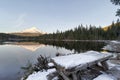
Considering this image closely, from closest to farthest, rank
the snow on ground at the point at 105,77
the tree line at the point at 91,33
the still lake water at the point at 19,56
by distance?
the snow on ground at the point at 105,77, the still lake water at the point at 19,56, the tree line at the point at 91,33

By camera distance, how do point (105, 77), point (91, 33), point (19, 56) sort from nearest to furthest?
1. point (105, 77)
2. point (19, 56)
3. point (91, 33)

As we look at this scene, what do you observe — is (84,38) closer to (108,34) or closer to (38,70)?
(108,34)

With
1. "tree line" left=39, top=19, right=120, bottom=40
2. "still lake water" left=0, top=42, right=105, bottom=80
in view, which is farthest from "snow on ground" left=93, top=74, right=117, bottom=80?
"tree line" left=39, top=19, right=120, bottom=40

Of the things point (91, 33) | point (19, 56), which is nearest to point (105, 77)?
point (19, 56)

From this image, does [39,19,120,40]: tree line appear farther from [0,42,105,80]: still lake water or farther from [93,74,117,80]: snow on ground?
[93,74,117,80]: snow on ground

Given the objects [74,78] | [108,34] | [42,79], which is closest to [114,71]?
[74,78]

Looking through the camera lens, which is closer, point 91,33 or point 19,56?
point 19,56

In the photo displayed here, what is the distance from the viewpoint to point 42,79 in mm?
7762

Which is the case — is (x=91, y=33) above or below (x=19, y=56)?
above

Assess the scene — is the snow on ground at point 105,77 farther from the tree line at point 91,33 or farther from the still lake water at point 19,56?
the tree line at point 91,33

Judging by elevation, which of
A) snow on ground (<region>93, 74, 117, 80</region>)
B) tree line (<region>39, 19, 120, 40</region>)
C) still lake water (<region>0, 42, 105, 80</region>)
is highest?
tree line (<region>39, 19, 120, 40</region>)

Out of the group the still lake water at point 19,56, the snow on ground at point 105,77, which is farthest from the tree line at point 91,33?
the snow on ground at point 105,77

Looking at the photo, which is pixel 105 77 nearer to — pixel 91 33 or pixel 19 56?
pixel 19 56

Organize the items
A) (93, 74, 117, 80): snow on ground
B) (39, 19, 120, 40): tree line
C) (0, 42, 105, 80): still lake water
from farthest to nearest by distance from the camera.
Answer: (39, 19, 120, 40): tree line < (0, 42, 105, 80): still lake water < (93, 74, 117, 80): snow on ground
